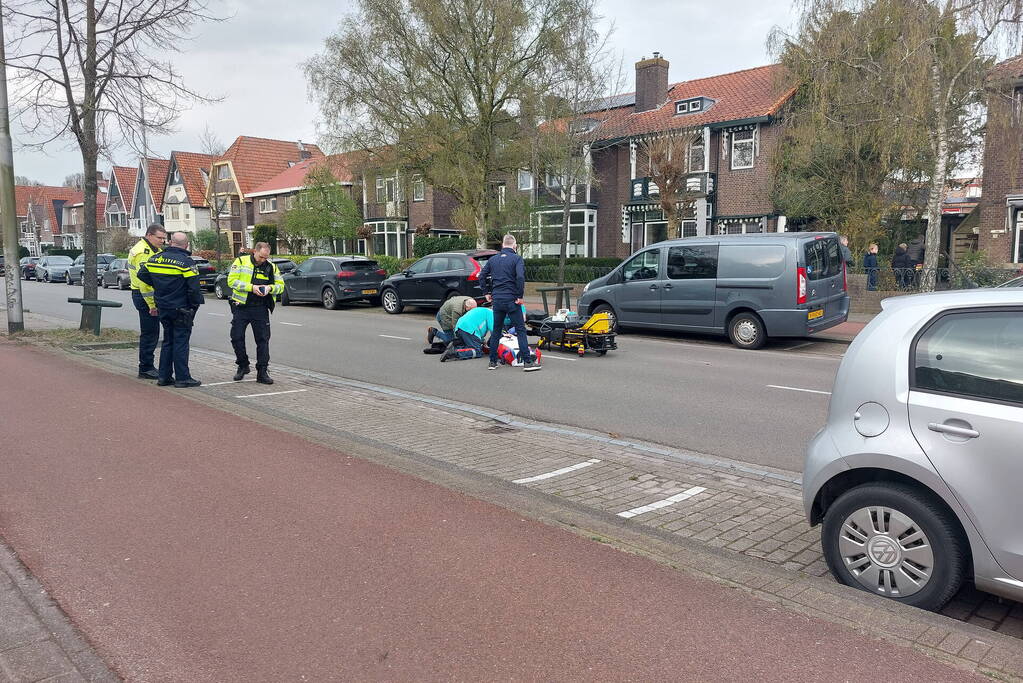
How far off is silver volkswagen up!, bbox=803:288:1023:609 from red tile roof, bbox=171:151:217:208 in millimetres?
64085

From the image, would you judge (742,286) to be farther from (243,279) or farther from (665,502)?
(665,502)

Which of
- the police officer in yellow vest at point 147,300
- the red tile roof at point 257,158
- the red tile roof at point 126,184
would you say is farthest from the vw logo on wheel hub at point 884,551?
the red tile roof at point 126,184

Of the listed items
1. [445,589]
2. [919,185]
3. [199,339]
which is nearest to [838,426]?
[445,589]

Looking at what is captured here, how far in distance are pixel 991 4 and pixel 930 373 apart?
16524 millimetres

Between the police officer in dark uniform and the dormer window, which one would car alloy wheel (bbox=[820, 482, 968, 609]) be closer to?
the police officer in dark uniform

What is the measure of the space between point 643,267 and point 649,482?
928cm

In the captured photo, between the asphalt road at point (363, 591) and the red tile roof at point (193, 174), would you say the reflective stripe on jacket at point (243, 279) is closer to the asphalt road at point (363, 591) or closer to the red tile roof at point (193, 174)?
the asphalt road at point (363, 591)

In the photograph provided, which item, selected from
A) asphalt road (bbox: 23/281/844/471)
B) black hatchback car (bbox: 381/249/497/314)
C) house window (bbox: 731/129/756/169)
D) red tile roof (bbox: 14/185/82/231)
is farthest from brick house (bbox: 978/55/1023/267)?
red tile roof (bbox: 14/185/82/231)

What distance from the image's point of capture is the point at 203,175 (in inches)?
2458

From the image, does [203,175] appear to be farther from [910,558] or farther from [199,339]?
[910,558]

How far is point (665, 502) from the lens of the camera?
5.12m

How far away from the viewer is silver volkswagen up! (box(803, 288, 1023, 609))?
3223mm

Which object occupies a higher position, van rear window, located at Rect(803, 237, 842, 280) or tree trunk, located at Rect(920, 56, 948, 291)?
tree trunk, located at Rect(920, 56, 948, 291)

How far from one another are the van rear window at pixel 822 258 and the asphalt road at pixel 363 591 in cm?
918
